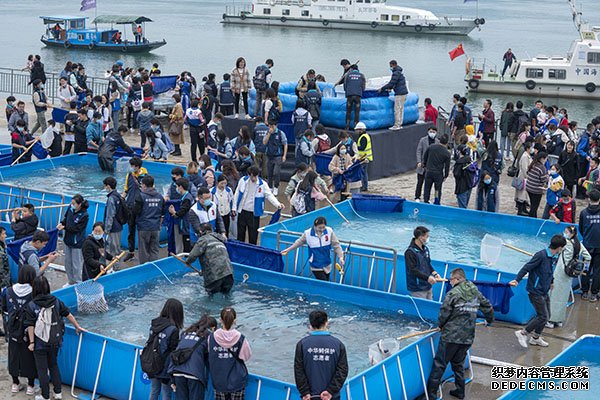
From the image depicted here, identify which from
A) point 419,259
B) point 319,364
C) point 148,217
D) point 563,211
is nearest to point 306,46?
point 563,211

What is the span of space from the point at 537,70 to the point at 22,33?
55.4 m

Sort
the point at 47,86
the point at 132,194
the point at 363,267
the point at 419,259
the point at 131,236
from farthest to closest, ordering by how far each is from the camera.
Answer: the point at 47,86 < the point at 131,236 < the point at 132,194 < the point at 363,267 < the point at 419,259

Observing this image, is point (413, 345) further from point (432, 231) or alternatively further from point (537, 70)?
point (537, 70)

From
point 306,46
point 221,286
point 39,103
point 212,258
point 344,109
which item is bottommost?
A: point 221,286

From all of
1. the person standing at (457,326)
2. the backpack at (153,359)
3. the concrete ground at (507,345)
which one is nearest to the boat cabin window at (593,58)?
the concrete ground at (507,345)

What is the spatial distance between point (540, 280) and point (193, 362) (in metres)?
5.10

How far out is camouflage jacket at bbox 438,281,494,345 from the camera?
11.2m

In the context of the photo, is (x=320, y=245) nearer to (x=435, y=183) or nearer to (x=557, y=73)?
(x=435, y=183)

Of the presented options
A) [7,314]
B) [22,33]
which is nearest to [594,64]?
[7,314]

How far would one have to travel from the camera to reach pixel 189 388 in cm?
1044

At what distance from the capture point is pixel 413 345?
37.0 feet

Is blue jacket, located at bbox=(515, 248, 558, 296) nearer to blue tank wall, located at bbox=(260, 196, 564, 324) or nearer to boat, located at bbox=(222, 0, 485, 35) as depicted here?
blue tank wall, located at bbox=(260, 196, 564, 324)

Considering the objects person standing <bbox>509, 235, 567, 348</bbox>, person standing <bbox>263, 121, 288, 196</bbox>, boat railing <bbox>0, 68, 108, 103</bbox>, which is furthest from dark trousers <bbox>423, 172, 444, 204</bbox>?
boat railing <bbox>0, 68, 108, 103</bbox>

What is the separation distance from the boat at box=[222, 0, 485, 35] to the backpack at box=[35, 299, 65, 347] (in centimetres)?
8173
